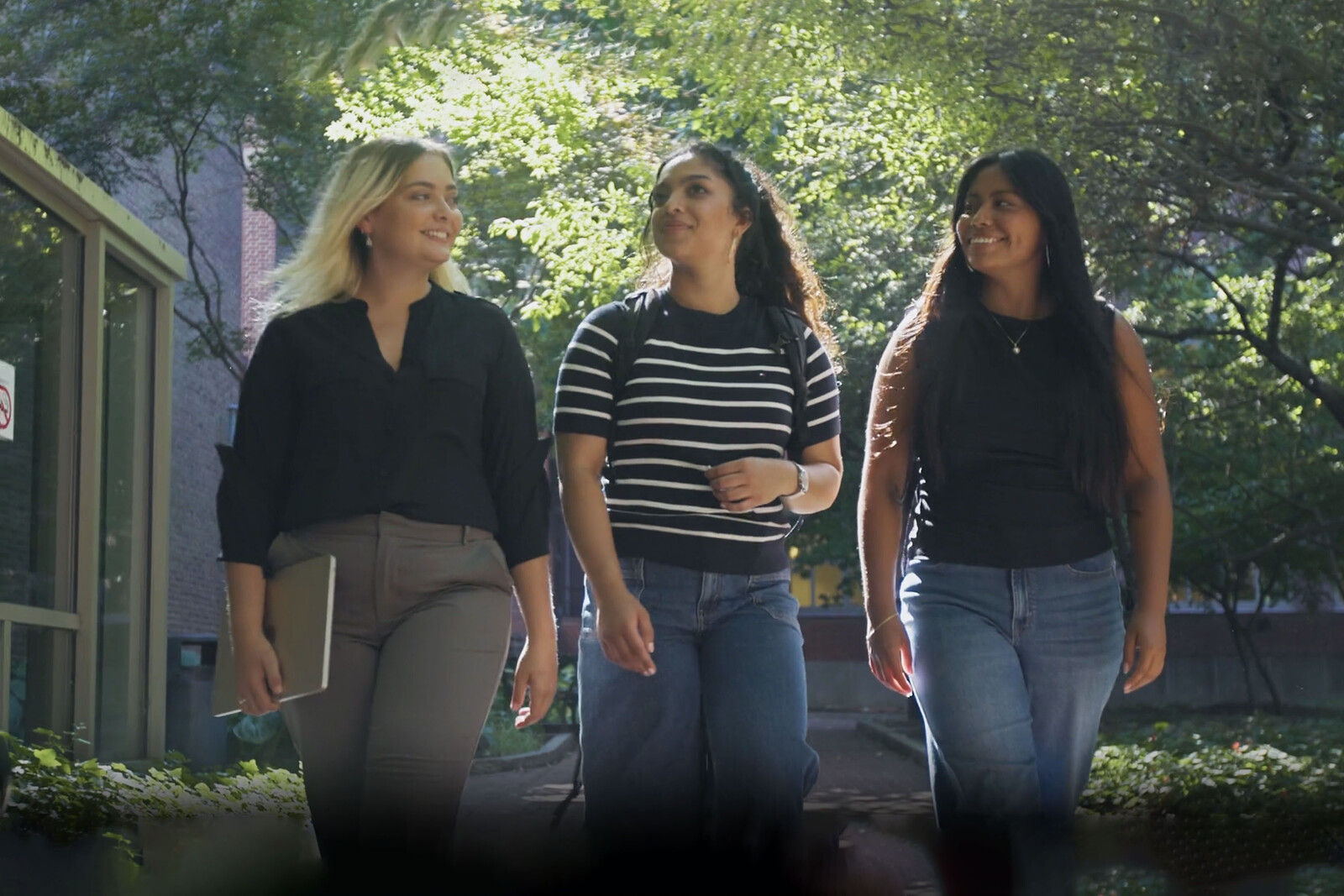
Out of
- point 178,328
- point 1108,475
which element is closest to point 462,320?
point 1108,475

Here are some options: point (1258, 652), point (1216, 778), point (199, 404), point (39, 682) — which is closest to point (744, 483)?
point (39, 682)

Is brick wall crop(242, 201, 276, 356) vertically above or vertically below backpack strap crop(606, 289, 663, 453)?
above

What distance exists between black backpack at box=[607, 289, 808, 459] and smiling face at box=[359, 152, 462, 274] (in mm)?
415

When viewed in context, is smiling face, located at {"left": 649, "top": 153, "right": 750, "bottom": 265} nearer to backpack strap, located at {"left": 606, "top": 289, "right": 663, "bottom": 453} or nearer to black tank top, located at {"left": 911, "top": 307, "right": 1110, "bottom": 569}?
backpack strap, located at {"left": 606, "top": 289, "right": 663, "bottom": 453}

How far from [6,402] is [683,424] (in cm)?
555

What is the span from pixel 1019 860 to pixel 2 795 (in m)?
1.95

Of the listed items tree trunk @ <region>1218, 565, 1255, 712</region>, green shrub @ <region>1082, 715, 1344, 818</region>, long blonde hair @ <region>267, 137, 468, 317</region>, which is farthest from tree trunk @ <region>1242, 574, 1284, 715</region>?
long blonde hair @ <region>267, 137, 468, 317</region>

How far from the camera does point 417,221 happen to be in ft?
12.0

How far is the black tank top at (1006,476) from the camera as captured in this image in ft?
11.8

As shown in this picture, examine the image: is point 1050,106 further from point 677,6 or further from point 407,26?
point 407,26

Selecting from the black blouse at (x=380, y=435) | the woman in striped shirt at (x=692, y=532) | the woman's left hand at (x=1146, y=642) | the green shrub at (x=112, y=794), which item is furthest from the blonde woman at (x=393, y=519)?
the green shrub at (x=112, y=794)

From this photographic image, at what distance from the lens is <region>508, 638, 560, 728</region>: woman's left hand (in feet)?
11.5

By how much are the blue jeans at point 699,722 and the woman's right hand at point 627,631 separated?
0.05 meters

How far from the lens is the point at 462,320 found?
3629 mm
